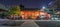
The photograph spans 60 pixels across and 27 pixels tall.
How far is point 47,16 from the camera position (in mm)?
6082

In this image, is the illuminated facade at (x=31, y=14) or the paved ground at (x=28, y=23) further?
the illuminated facade at (x=31, y=14)

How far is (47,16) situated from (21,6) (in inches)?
49.2

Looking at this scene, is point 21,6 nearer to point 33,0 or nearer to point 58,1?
point 33,0

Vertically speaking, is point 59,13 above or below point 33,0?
below

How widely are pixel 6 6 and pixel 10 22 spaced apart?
758 millimetres

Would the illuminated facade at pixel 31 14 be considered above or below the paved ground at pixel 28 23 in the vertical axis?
above

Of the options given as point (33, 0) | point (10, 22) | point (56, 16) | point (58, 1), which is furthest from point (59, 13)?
point (10, 22)

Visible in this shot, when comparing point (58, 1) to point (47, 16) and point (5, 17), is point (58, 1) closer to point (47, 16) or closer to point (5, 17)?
point (47, 16)

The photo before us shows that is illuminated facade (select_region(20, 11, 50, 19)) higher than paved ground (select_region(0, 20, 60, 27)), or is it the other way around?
illuminated facade (select_region(20, 11, 50, 19))

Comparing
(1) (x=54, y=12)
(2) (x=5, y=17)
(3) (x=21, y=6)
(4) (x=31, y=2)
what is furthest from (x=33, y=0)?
(2) (x=5, y=17)

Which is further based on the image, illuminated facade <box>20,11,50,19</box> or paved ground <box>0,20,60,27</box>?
illuminated facade <box>20,11,50,19</box>

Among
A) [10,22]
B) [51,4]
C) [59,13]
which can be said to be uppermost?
[51,4]

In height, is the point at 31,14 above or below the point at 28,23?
above

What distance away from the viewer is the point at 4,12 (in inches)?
236
